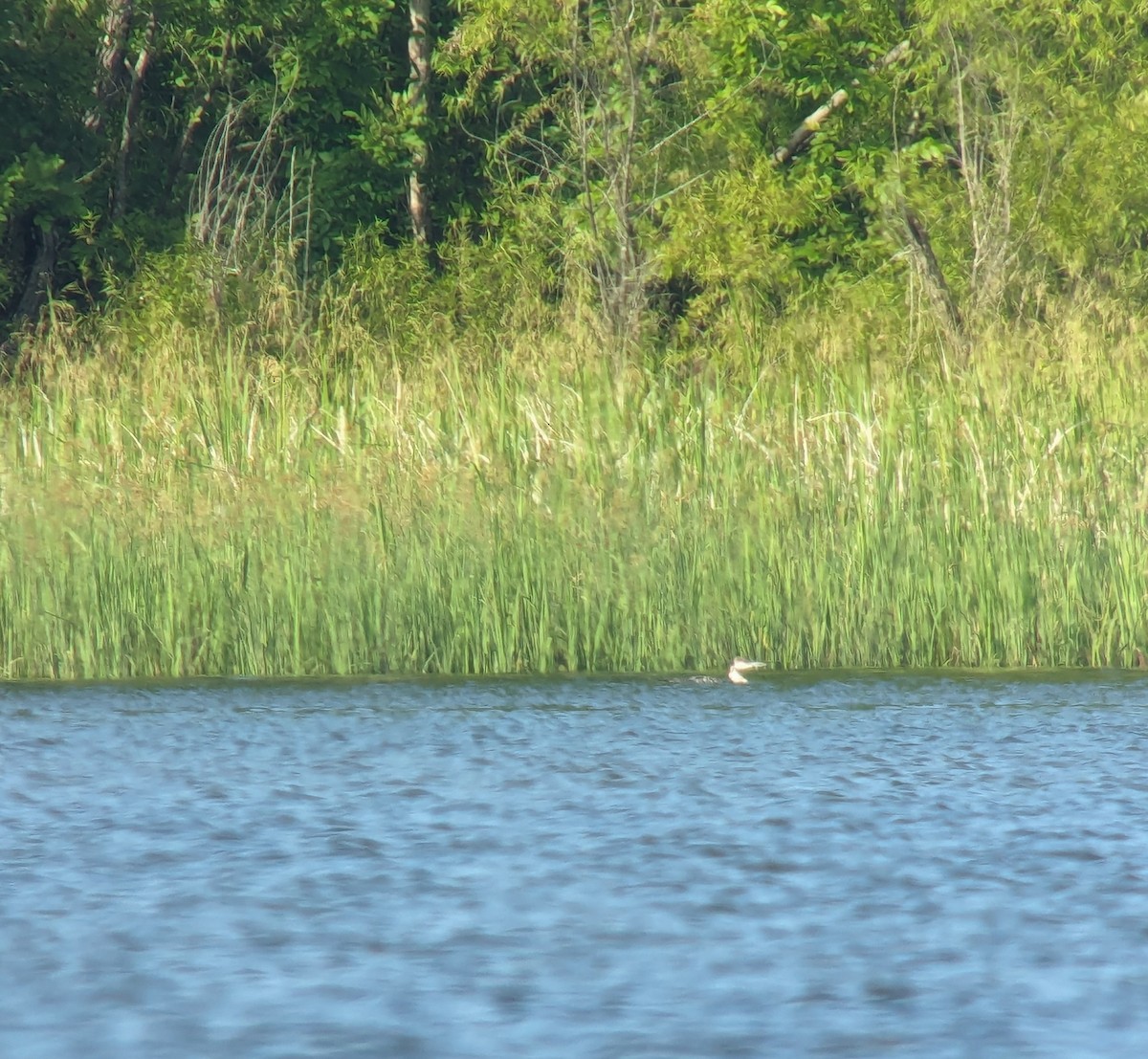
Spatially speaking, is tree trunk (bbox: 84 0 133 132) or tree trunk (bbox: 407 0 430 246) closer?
tree trunk (bbox: 84 0 133 132)

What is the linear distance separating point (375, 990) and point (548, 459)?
15.4 ft

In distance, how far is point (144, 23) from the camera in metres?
17.9

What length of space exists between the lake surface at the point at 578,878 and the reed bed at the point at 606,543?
755mm

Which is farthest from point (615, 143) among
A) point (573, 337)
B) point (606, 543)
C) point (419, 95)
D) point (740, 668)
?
point (740, 668)

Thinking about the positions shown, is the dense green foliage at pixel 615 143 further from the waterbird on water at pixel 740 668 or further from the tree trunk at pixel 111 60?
the waterbird on water at pixel 740 668

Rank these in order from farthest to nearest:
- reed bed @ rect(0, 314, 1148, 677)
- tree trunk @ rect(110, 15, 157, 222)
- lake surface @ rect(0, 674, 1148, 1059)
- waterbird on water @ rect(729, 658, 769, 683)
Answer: tree trunk @ rect(110, 15, 157, 222) → reed bed @ rect(0, 314, 1148, 677) → waterbird on water @ rect(729, 658, 769, 683) → lake surface @ rect(0, 674, 1148, 1059)

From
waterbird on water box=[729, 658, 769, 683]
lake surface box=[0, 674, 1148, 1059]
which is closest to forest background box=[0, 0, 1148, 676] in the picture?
waterbird on water box=[729, 658, 769, 683]

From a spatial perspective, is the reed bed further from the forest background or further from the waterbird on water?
the waterbird on water

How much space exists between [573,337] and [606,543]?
202 centimetres

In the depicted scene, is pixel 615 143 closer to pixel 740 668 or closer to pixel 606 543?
pixel 606 543

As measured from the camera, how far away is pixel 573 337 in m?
9.78

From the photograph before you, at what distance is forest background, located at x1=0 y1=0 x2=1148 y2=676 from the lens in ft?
26.0

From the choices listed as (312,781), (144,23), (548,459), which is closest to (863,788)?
(312,781)

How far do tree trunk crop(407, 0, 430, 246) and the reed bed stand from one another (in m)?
10.5
